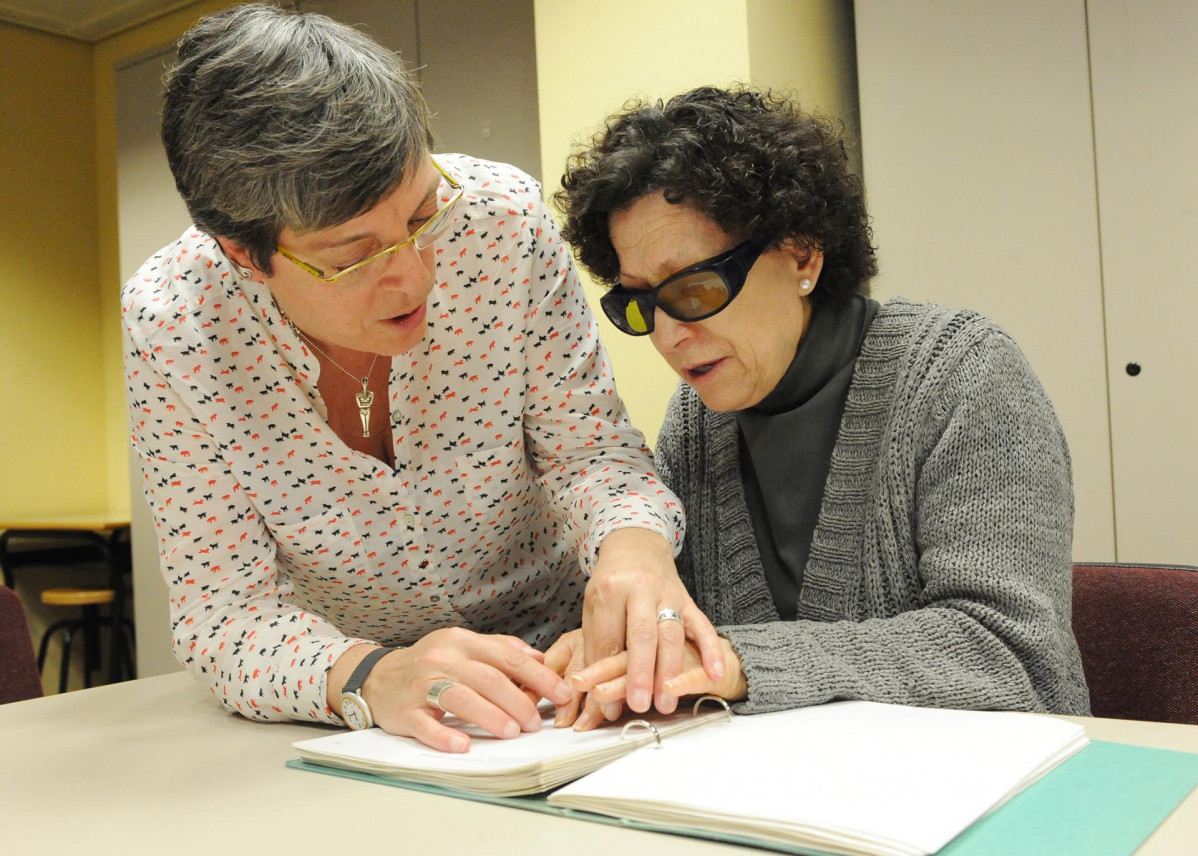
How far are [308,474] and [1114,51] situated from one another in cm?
244

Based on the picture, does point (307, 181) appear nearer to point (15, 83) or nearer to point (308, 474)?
point (308, 474)

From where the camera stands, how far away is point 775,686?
3.32 feet

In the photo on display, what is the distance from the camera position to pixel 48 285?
18.2 feet

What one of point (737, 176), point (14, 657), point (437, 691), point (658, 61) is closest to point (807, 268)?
point (737, 176)

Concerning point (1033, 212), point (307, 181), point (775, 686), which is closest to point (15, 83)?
point (1033, 212)

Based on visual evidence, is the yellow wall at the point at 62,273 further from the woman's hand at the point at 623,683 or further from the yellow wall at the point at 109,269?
the woman's hand at the point at 623,683

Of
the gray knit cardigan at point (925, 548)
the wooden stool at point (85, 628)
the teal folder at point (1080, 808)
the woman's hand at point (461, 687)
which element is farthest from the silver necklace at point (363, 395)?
the wooden stool at point (85, 628)

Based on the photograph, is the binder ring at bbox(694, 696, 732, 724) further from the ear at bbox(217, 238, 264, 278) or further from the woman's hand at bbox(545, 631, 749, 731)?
the ear at bbox(217, 238, 264, 278)

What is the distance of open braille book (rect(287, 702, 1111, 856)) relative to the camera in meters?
0.71

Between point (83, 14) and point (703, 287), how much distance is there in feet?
17.1

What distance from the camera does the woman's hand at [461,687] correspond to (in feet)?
3.32

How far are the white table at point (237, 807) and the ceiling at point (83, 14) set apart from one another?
4.92 meters

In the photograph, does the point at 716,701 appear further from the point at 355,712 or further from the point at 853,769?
the point at 355,712

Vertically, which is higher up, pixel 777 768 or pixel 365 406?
pixel 365 406
